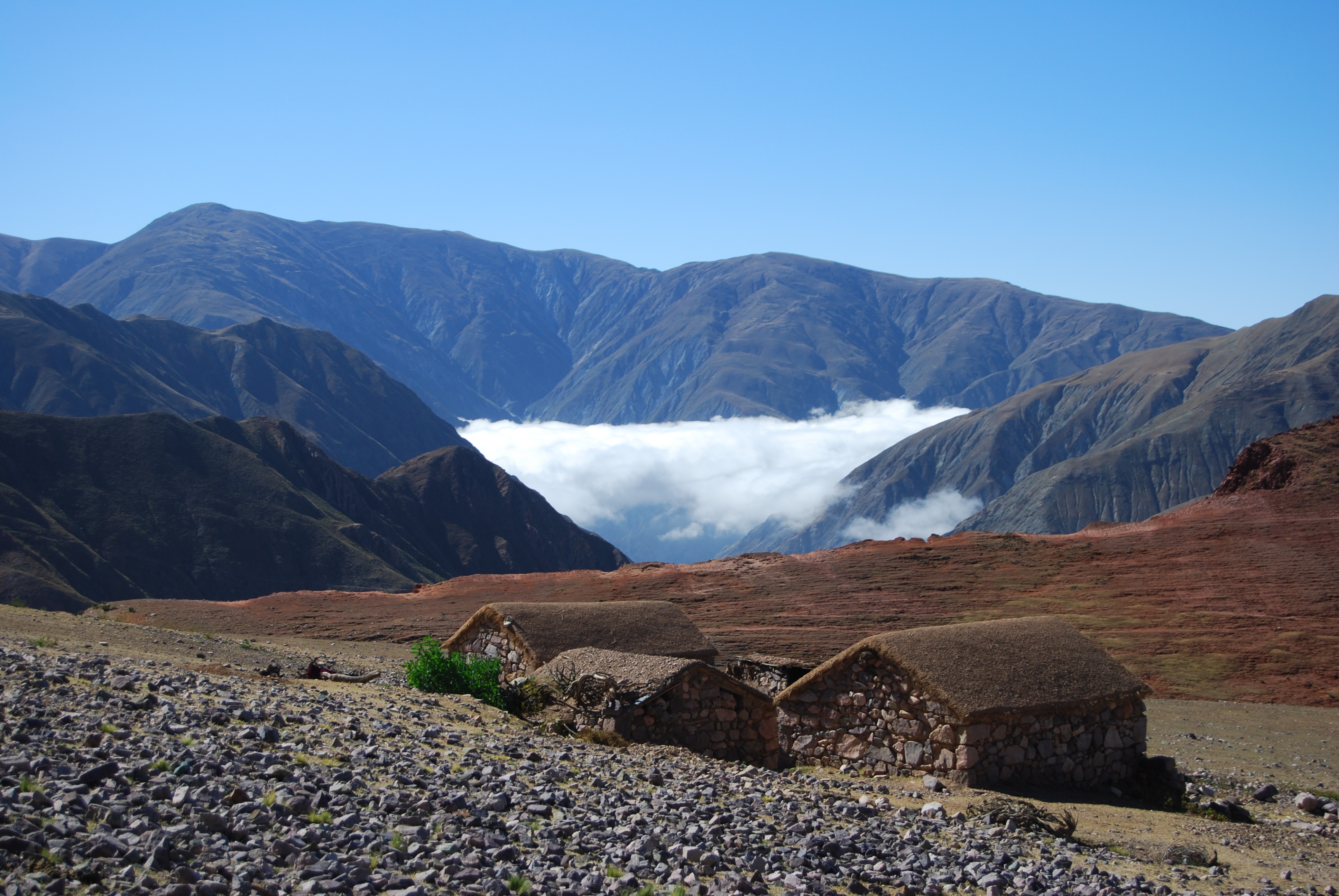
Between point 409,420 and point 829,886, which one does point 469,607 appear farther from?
point 409,420

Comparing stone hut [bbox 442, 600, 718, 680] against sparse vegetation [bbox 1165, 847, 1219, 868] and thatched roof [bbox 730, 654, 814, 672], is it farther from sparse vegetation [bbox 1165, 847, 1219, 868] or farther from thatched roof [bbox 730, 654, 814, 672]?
sparse vegetation [bbox 1165, 847, 1219, 868]

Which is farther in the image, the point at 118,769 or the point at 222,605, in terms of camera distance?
the point at 222,605

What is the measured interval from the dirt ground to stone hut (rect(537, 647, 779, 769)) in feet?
3.20

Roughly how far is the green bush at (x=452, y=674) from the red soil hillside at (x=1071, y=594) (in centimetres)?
1446

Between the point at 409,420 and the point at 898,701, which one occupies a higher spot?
the point at 409,420

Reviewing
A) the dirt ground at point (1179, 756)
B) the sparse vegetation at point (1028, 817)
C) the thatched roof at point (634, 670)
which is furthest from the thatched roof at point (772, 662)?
the sparse vegetation at point (1028, 817)

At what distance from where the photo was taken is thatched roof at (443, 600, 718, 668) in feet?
53.6

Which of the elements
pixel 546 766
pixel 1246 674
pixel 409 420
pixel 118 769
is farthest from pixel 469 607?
pixel 409 420

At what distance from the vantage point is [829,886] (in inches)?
289

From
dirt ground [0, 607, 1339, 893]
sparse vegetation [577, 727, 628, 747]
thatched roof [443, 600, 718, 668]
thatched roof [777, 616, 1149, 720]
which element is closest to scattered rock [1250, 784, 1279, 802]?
dirt ground [0, 607, 1339, 893]

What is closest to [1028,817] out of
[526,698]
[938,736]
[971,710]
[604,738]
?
[971,710]

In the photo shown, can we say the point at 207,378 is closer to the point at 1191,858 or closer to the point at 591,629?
the point at 591,629

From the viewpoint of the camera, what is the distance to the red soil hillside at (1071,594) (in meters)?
28.2

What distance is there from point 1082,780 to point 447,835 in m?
9.85
